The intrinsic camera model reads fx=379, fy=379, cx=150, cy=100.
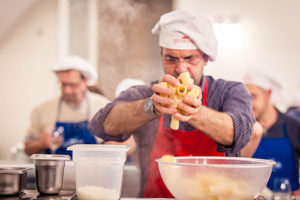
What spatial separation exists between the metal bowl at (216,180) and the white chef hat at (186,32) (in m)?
0.74

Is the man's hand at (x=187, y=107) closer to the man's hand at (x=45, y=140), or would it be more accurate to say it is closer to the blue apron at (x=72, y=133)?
the blue apron at (x=72, y=133)

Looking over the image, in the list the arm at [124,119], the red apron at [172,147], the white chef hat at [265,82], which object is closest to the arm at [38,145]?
the arm at [124,119]

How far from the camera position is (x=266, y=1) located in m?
2.17

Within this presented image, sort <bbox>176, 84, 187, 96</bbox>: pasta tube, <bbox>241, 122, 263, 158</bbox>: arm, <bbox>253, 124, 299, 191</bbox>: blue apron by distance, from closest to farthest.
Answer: <bbox>176, 84, 187, 96</bbox>: pasta tube
<bbox>241, 122, 263, 158</bbox>: arm
<bbox>253, 124, 299, 191</bbox>: blue apron

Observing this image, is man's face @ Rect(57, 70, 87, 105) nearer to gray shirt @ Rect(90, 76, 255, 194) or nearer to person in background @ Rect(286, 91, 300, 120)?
gray shirt @ Rect(90, 76, 255, 194)

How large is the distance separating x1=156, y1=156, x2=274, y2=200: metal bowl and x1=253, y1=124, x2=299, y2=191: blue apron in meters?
1.13

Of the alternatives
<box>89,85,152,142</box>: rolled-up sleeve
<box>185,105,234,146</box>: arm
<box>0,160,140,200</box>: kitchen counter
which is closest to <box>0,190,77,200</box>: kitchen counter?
<box>0,160,140,200</box>: kitchen counter

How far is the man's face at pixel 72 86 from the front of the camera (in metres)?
2.08

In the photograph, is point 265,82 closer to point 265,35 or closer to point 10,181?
point 265,35

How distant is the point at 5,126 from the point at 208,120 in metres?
1.16

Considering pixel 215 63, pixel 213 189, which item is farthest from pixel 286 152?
pixel 213 189

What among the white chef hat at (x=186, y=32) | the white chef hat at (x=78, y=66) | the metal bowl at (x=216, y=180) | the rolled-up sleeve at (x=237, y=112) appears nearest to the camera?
the metal bowl at (x=216, y=180)

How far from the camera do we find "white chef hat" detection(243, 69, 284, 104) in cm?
230

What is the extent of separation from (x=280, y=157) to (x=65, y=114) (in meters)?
1.41
